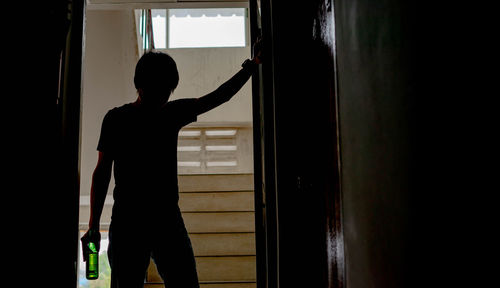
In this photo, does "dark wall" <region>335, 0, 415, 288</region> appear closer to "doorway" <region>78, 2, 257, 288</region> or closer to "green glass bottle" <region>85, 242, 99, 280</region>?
"green glass bottle" <region>85, 242, 99, 280</region>

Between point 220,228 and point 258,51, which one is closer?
point 258,51

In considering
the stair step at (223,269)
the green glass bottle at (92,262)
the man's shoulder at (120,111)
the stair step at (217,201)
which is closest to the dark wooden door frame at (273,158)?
the man's shoulder at (120,111)

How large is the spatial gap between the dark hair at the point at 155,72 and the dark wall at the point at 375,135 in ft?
2.03

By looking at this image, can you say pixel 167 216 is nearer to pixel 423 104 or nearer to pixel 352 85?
pixel 352 85

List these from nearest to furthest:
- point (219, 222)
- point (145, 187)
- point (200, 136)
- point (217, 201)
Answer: point (145, 187) → point (219, 222) → point (217, 201) → point (200, 136)

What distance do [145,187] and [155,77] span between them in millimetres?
398

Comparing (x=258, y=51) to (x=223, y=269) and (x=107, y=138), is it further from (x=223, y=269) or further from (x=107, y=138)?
(x=223, y=269)

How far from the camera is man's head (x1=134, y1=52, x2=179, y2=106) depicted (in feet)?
5.21

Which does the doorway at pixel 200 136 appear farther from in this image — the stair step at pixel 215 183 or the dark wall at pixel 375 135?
the dark wall at pixel 375 135

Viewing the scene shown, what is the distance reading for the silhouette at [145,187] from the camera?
58.6 inches

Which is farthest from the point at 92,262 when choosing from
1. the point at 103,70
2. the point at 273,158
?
the point at 103,70

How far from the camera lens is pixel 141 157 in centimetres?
154

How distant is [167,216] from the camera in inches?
59.9

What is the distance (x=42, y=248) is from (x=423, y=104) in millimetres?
1209
